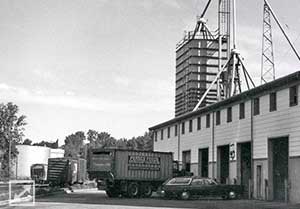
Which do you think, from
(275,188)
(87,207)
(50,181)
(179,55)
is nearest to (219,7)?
(179,55)

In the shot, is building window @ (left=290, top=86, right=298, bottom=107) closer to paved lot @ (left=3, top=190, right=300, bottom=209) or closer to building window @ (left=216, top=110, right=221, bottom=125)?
paved lot @ (left=3, top=190, right=300, bottom=209)

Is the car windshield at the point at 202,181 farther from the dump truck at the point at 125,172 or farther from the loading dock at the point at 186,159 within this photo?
the loading dock at the point at 186,159

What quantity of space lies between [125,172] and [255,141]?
8891 millimetres

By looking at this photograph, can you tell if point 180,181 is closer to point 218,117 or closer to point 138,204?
point 138,204

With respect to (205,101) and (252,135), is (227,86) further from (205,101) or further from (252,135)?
(252,135)

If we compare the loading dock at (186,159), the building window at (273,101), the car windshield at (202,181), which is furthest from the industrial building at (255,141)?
the car windshield at (202,181)

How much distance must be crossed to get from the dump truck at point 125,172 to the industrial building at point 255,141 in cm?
598

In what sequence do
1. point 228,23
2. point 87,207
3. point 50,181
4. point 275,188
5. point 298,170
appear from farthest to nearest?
point 228,23, point 50,181, point 275,188, point 298,170, point 87,207

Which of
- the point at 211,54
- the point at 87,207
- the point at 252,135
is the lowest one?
the point at 87,207

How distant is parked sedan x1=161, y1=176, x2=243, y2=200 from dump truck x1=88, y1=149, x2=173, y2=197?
3.24m

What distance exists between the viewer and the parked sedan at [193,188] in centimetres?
3312

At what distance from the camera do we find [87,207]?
80.0ft

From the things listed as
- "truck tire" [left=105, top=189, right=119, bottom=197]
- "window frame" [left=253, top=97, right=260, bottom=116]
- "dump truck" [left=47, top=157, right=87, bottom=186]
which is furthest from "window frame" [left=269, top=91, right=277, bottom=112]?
"dump truck" [left=47, top=157, right=87, bottom=186]

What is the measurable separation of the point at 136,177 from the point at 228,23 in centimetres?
3261
